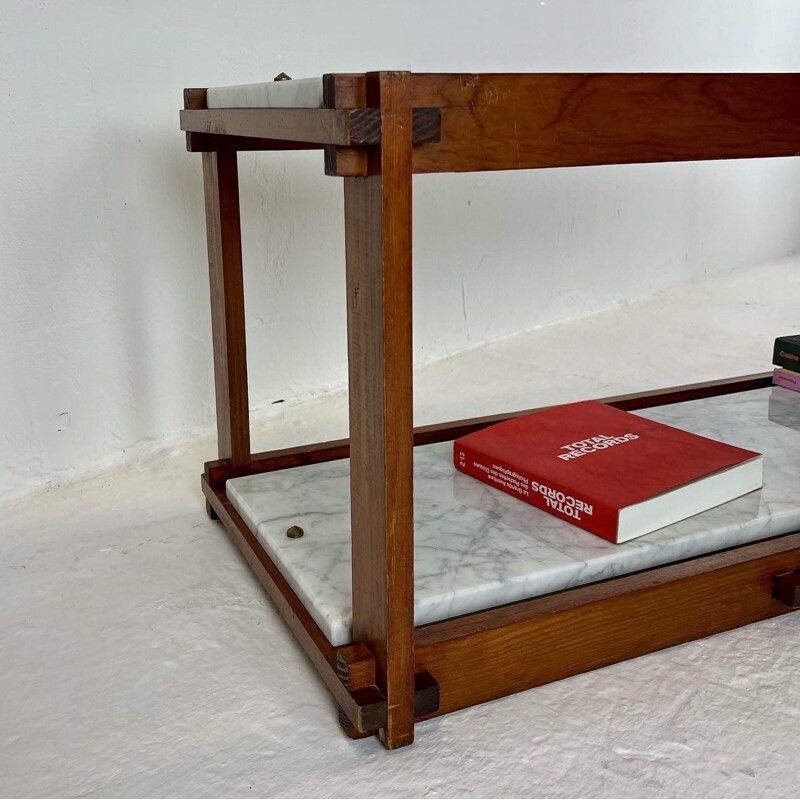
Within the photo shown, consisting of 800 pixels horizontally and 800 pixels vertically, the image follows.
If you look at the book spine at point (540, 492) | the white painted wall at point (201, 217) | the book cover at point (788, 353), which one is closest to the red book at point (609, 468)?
the book spine at point (540, 492)

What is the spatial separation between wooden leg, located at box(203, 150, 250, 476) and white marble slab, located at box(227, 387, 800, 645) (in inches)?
3.0

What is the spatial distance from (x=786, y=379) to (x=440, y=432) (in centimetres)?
59

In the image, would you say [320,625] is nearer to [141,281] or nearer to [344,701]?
[344,701]

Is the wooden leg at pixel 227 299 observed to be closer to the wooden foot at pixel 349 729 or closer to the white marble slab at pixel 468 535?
the white marble slab at pixel 468 535

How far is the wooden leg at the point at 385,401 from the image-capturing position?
672mm

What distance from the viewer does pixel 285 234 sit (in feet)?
5.53

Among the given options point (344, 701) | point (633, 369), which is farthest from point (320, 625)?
point (633, 369)

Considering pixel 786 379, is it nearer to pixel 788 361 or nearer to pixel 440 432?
pixel 788 361

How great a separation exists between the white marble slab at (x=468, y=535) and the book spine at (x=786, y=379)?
0.75ft

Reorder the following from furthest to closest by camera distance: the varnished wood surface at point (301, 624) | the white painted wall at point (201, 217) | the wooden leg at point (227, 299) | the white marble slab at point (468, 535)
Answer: the white painted wall at point (201, 217) → the wooden leg at point (227, 299) → the white marble slab at point (468, 535) → the varnished wood surface at point (301, 624)

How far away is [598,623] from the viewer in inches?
34.9

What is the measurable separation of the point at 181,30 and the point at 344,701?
1118mm

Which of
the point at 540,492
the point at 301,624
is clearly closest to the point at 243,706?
the point at 301,624

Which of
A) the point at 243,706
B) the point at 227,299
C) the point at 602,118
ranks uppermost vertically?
the point at 602,118
